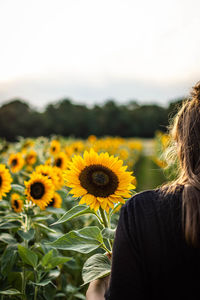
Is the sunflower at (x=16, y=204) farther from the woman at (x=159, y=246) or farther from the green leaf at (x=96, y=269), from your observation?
the woman at (x=159, y=246)

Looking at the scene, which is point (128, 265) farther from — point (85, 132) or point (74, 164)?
point (85, 132)

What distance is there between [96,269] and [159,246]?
1.46 ft

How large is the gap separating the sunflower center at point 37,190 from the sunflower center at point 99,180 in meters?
0.91

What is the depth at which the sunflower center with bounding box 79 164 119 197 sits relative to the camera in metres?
1.47

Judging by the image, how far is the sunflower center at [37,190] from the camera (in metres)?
2.32

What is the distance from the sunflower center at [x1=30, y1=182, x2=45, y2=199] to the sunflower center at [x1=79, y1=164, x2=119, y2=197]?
0.91 m

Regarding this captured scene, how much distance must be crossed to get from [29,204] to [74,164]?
2.98 feet

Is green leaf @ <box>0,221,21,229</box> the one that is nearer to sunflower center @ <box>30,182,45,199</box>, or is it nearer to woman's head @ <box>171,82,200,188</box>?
sunflower center @ <box>30,182,45,199</box>

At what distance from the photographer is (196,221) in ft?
3.42

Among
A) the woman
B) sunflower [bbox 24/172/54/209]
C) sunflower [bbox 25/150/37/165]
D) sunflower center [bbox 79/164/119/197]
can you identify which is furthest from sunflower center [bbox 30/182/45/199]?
sunflower [bbox 25/150/37/165]

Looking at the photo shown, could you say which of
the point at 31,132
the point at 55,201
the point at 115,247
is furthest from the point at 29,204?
the point at 31,132

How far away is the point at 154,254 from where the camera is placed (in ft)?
3.40

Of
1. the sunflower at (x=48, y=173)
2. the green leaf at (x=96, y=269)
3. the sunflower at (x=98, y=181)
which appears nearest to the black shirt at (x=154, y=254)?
the green leaf at (x=96, y=269)

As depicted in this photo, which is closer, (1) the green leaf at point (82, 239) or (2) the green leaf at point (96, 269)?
(2) the green leaf at point (96, 269)
